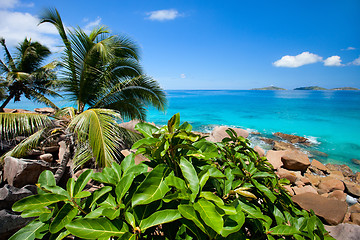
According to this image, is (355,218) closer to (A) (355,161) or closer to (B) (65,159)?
(B) (65,159)

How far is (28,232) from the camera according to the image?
0.83 meters

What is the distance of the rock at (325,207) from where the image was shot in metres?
3.11

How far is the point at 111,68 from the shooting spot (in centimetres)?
500

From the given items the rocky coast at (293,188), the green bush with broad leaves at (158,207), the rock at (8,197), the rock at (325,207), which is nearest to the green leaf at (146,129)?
the green bush with broad leaves at (158,207)

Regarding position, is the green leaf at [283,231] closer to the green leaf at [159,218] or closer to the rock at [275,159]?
the green leaf at [159,218]

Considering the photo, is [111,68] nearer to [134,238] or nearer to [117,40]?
[117,40]

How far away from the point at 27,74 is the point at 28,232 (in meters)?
10.5

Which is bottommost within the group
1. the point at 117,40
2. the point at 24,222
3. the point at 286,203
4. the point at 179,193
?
the point at 24,222

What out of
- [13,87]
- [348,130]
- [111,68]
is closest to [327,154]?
[348,130]

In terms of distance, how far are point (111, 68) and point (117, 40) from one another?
104 cm

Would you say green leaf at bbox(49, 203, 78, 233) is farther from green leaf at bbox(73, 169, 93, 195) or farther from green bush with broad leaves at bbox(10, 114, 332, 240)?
green leaf at bbox(73, 169, 93, 195)

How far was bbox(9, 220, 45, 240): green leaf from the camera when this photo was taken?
0.81 meters

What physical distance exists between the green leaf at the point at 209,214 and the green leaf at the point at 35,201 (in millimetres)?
713

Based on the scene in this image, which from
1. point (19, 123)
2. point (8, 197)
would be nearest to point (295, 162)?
point (8, 197)
